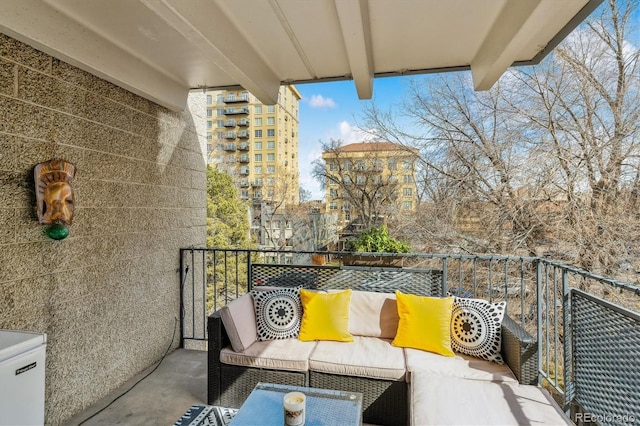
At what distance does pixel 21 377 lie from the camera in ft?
5.04

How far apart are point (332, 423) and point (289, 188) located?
48.5 ft

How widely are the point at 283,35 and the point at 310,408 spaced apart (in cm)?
240

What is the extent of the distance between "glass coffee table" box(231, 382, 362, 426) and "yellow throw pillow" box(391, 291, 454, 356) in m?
0.72

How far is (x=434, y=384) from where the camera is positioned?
1909mm

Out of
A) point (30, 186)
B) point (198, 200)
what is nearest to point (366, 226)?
point (198, 200)

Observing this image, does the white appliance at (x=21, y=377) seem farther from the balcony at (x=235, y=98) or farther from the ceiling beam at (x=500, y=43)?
the balcony at (x=235, y=98)

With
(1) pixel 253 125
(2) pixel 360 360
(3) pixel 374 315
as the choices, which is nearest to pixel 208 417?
(2) pixel 360 360

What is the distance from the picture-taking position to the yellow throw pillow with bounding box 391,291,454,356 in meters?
2.41

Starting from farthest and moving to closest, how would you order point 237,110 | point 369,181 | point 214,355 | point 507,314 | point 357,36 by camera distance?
1. point 237,110
2. point 369,181
3. point 507,314
4. point 214,355
5. point 357,36

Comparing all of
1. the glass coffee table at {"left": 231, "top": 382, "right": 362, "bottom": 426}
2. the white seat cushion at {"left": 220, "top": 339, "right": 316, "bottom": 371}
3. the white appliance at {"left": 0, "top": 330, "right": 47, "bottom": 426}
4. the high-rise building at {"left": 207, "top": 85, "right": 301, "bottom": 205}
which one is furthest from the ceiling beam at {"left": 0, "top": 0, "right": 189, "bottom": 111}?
the high-rise building at {"left": 207, "top": 85, "right": 301, "bottom": 205}

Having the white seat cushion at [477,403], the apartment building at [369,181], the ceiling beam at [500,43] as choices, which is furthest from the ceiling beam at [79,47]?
the apartment building at [369,181]

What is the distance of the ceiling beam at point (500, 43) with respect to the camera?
6.82 feet

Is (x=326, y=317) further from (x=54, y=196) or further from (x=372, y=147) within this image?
(x=372, y=147)

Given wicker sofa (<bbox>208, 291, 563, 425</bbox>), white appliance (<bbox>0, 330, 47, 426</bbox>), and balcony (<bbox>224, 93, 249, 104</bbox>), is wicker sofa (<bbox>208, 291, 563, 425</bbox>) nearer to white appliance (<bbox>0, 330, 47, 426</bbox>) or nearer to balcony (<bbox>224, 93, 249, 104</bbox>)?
white appliance (<bbox>0, 330, 47, 426</bbox>)
